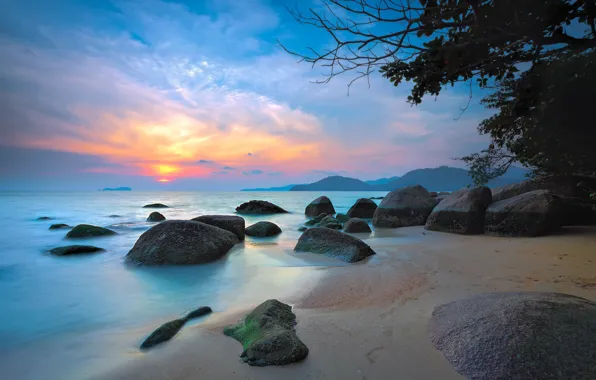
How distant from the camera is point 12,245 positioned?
9133 millimetres

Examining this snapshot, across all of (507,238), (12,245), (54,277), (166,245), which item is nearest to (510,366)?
(166,245)

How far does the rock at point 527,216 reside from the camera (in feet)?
22.5

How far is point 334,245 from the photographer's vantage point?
19.5 ft

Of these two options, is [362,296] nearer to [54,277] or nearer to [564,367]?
[564,367]

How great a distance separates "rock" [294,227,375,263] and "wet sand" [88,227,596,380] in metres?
0.31

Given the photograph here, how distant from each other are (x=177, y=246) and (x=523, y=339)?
18.0 ft

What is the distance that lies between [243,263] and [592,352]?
16.8 ft

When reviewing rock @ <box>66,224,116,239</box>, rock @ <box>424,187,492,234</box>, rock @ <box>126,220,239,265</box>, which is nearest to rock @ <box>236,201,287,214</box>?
rock @ <box>66,224,116,239</box>

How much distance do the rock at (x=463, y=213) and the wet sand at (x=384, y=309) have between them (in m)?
1.49

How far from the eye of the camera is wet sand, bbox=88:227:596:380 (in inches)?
83.1

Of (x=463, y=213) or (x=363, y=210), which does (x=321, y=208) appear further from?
(x=463, y=213)

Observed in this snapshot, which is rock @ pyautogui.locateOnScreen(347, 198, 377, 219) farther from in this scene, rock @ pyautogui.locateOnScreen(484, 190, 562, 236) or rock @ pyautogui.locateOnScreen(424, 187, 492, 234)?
rock @ pyautogui.locateOnScreen(484, 190, 562, 236)

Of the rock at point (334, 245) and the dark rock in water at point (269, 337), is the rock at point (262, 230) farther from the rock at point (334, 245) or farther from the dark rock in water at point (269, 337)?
the dark rock in water at point (269, 337)

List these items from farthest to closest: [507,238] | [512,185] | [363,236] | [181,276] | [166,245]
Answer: [512,185], [363,236], [507,238], [166,245], [181,276]
